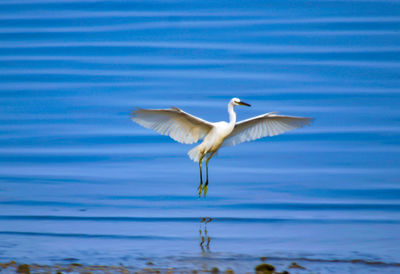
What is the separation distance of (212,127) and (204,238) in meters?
1.67

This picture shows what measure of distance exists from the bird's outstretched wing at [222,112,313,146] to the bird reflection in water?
1122mm

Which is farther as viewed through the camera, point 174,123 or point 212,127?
point 212,127

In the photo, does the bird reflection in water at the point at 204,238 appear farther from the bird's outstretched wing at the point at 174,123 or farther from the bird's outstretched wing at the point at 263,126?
the bird's outstretched wing at the point at 263,126

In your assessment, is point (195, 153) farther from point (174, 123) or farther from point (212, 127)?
point (174, 123)

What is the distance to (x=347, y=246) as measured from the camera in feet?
19.3

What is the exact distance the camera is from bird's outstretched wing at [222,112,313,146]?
7.24 meters

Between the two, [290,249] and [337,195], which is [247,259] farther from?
[337,195]

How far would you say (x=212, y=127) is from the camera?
7438 mm

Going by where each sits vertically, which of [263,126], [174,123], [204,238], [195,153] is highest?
[263,126]

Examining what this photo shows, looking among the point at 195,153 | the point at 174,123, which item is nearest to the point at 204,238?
the point at 174,123

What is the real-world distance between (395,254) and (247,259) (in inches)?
49.8

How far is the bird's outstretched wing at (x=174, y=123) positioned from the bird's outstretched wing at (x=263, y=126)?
35cm

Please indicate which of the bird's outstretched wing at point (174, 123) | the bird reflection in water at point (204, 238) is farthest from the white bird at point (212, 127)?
the bird reflection in water at point (204, 238)

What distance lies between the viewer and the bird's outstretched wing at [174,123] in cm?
675
